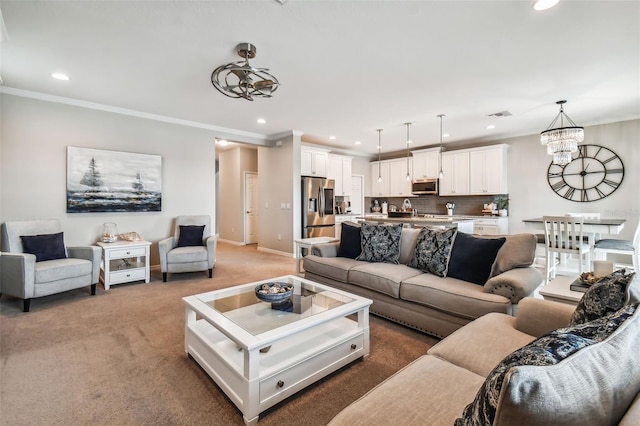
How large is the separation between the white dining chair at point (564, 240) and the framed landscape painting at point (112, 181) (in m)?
5.79

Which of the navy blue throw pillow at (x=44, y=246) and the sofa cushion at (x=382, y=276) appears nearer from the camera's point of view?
the sofa cushion at (x=382, y=276)

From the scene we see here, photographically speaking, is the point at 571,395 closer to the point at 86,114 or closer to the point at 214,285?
the point at 214,285

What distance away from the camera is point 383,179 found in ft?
27.2

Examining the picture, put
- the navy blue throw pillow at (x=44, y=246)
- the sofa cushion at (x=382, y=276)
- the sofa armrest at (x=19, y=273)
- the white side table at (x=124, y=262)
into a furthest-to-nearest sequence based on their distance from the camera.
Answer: the white side table at (x=124, y=262), the navy blue throw pillow at (x=44, y=246), the sofa armrest at (x=19, y=273), the sofa cushion at (x=382, y=276)

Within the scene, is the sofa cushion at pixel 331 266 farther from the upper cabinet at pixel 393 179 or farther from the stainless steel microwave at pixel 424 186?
the upper cabinet at pixel 393 179

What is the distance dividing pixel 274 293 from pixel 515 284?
1.78m

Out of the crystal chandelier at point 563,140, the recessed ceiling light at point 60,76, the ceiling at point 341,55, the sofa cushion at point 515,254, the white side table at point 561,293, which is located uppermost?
the recessed ceiling light at point 60,76

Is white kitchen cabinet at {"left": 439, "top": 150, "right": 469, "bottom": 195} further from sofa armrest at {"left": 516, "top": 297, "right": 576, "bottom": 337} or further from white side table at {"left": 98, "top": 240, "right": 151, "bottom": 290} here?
white side table at {"left": 98, "top": 240, "right": 151, "bottom": 290}

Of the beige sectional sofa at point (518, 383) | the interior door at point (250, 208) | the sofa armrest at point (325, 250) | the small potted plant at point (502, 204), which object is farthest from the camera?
the interior door at point (250, 208)

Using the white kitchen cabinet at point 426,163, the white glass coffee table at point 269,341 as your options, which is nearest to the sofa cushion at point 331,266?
the white glass coffee table at point 269,341

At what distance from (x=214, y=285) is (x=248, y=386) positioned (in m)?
2.73

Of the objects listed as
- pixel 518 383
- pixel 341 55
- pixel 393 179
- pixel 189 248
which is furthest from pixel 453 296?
pixel 393 179

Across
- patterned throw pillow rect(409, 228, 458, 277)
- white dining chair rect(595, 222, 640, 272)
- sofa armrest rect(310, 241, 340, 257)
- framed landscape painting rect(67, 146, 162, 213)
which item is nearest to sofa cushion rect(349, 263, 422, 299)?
patterned throw pillow rect(409, 228, 458, 277)

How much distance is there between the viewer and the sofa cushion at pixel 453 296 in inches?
83.5
